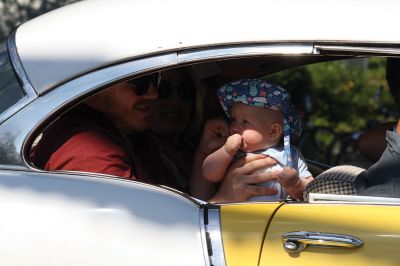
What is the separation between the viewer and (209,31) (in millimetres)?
2885

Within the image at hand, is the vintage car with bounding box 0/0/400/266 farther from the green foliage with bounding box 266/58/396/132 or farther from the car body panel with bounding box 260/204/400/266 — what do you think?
the green foliage with bounding box 266/58/396/132

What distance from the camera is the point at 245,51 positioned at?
112 inches

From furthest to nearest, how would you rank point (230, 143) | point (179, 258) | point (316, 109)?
point (316, 109) → point (230, 143) → point (179, 258)

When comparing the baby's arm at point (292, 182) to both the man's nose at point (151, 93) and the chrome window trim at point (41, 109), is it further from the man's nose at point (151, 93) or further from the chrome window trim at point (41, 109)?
the chrome window trim at point (41, 109)

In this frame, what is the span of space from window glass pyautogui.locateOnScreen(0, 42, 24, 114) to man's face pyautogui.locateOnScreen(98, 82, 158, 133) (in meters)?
0.28

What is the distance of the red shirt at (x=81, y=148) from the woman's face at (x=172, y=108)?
0.64 m

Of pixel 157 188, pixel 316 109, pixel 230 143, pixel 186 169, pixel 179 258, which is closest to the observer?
pixel 179 258

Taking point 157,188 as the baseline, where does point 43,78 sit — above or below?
above

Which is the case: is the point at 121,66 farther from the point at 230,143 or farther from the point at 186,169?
the point at 186,169

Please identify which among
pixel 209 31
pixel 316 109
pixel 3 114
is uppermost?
pixel 209 31

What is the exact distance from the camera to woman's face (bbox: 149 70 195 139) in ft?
12.7

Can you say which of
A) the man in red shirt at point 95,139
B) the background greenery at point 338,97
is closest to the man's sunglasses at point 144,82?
the man in red shirt at point 95,139

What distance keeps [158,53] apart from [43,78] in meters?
0.38

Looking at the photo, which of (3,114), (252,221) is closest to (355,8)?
(252,221)
